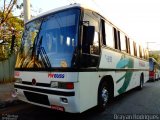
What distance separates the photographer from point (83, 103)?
555cm

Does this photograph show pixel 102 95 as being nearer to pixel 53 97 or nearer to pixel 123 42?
pixel 53 97

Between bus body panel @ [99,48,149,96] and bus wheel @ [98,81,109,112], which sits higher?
bus body panel @ [99,48,149,96]

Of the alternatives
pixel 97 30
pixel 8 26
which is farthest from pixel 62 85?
pixel 8 26

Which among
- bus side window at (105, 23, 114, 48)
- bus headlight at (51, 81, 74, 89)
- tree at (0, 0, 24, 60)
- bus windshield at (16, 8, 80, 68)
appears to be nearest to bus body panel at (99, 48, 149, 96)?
bus side window at (105, 23, 114, 48)

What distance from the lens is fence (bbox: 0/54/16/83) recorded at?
13.9 meters

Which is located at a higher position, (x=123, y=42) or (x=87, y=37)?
(x=123, y=42)

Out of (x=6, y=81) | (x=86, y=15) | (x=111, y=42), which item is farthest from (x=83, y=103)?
(x=6, y=81)

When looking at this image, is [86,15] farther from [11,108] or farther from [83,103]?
[11,108]

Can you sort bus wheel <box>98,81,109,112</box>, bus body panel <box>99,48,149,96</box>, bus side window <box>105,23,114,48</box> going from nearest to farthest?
bus wheel <box>98,81,109,112</box> → bus body panel <box>99,48,149,96</box> → bus side window <box>105,23,114,48</box>

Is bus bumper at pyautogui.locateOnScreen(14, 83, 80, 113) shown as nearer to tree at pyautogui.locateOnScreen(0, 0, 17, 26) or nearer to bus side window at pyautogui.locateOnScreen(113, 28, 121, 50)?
bus side window at pyautogui.locateOnScreen(113, 28, 121, 50)

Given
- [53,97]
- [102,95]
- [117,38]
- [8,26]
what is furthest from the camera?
[8,26]

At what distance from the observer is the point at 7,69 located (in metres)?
14.2

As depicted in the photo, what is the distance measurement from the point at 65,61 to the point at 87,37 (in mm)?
781

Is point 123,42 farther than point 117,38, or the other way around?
point 123,42
